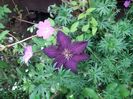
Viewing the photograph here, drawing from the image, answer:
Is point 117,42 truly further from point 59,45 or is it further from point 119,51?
point 59,45

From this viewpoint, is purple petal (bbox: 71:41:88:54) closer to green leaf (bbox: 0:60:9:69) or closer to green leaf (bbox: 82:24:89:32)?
green leaf (bbox: 82:24:89:32)

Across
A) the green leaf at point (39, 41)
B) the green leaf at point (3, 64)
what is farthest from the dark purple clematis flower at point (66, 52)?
the green leaf at point (3, 64)

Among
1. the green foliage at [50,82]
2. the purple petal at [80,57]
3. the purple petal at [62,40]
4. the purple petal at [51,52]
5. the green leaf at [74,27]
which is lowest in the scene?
the green foliage at [50,82]

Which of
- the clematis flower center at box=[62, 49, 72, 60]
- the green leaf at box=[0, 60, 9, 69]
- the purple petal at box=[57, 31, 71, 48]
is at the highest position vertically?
the green leaf at box=[0, 60, 9, 69]

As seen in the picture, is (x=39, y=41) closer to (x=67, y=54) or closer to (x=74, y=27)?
(x=74, y=27)

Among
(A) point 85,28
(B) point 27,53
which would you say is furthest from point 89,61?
(B) point 27,53

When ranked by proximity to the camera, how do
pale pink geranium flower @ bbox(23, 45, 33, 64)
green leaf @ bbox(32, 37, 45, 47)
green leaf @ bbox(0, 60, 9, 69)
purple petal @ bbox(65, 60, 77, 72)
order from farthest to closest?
green leaf @ bbox(0, 60, 9, 69), green leaf @ bbox(32, 37, 45, 47), pale pink geranium flower @ bbox(23, 45, 33, 64), purple petal @ bbox(65, 60, 77, 72)

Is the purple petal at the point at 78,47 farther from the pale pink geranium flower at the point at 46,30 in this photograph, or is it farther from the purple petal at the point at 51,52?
the pale pink geranium flower at the point at 46,30

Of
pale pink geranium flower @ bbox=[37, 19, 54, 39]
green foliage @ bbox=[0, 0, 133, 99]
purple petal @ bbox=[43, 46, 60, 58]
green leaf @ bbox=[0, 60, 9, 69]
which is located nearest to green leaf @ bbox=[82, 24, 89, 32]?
green foliage @ bbox=[0, 0, 133, 99]
